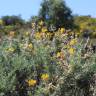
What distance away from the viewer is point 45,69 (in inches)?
185

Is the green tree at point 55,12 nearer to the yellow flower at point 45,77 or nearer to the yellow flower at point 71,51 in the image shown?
the yellow flower at point 71,51

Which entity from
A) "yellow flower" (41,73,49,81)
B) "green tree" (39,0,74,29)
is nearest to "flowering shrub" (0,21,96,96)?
"yellow flower" (41,73,49,81)

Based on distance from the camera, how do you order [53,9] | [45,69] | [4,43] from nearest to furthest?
[45,69] → [4,43] → [53,9]

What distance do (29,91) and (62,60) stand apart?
44 cm

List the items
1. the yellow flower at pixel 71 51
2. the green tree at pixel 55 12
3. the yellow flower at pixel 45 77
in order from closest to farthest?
the yellow flower at pixel 45 77, the yellow flower at pixel 71 51, the green tree at pixel 55 12

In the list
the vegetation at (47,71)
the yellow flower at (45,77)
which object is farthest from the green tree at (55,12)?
the yellow flower at (45,77)

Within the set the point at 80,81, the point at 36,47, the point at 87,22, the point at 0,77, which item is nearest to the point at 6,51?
the point at 36,47

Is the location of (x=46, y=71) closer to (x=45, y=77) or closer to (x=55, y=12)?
(x=45, y=77)

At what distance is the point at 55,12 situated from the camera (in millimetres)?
36688

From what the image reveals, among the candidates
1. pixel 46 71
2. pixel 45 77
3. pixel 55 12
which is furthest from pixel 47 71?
pixel 55 12

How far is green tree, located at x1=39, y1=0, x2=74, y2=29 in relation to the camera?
35.0 metres

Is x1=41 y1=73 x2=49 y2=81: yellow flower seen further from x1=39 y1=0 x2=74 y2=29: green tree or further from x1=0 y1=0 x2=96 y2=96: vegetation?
x1=39 y1=0 x2=74 y2=29: green tree

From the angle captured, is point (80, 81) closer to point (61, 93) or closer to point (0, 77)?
point (61, 93)

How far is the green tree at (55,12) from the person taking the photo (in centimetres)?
3500
